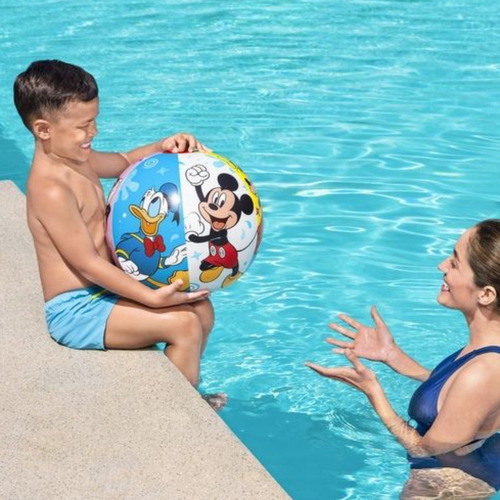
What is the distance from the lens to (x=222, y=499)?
3828 mm

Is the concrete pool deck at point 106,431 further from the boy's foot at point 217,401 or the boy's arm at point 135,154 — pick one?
the boy's arm at point 135,154

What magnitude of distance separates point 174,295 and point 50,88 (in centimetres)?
95

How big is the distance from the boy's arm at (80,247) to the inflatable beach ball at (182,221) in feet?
0.25

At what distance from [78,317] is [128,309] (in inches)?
8.4

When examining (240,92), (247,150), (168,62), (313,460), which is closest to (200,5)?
(168,62)

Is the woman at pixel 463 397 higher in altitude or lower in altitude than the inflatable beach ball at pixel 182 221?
Result: lower

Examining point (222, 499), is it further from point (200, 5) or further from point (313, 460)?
point (200, 5)

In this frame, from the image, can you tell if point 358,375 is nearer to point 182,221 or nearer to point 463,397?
point 463,397

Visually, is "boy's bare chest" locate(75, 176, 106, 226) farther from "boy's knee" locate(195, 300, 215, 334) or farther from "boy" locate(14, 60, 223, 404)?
"boy's knee" locate(195, 300, 215, 334)

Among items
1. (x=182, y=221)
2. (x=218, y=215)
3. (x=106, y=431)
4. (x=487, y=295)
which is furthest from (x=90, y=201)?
(x=487, y=295)

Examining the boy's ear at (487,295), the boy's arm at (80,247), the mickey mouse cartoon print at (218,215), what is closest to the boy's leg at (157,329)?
the boy's arm at (80,247)

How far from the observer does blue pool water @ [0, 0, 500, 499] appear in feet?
18.7

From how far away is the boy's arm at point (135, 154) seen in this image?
500 cm

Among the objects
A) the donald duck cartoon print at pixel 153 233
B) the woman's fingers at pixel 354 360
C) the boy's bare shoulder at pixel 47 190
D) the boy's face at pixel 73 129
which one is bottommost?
the woman's fingers at pixel 354 360
